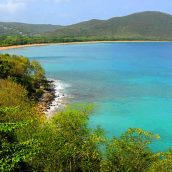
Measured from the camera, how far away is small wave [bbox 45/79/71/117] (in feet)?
274

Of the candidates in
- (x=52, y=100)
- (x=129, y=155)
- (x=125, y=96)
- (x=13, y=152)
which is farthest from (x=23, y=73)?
(x=13, y=152)

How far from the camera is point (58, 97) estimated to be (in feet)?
326

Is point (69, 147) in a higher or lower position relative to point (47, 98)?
higher

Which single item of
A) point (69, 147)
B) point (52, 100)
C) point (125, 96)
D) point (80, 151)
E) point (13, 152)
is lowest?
point (125, 96)

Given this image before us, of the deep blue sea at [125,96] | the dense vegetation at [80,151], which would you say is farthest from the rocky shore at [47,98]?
the dense vegetation at [80,151]

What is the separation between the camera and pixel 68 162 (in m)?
35.2

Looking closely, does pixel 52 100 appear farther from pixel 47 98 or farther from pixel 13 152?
pixel 13 152

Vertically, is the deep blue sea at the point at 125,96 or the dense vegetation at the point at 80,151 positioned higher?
the dense vegetation at the point at 80,151

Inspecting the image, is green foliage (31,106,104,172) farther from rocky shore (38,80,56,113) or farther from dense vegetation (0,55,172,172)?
rocky shore (38,80,56,113)

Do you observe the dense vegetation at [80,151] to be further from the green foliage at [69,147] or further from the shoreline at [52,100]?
the shoreline at [52,100]

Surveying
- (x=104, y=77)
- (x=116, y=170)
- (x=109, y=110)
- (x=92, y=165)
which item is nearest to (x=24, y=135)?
(x=92, y=165)

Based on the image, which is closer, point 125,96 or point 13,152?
point 13,152

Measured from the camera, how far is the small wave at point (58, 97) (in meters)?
83.6

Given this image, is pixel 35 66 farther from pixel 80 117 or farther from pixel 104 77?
pixel 80 117
